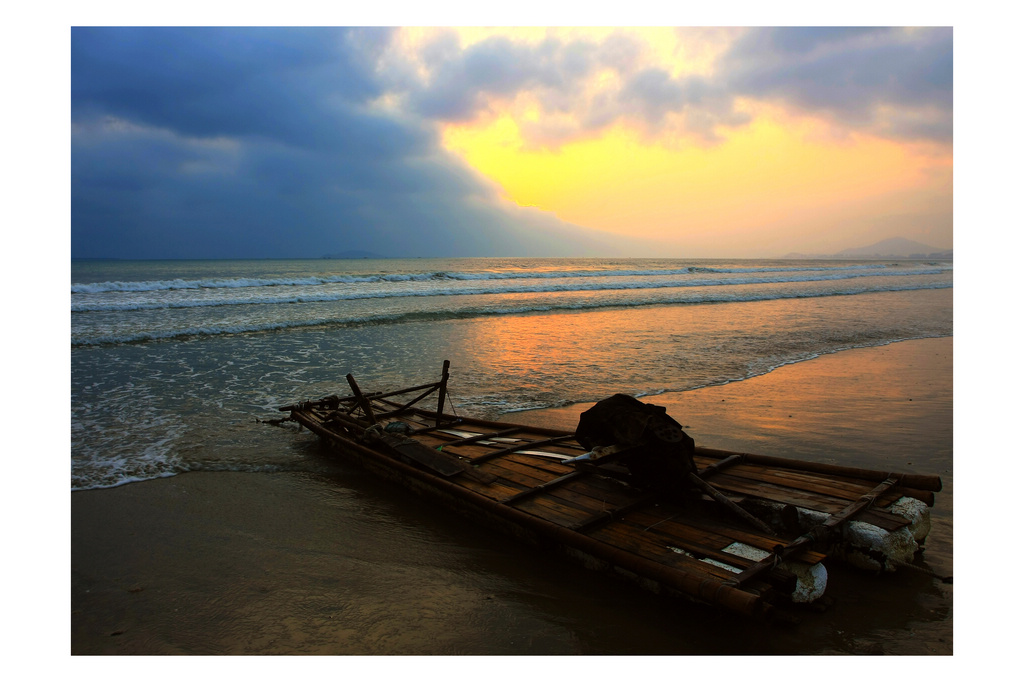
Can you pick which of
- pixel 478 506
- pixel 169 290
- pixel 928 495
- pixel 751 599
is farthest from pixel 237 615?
pixel 169 290

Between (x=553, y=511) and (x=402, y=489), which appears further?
(x=402, y=489)

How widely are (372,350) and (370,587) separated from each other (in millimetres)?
10789

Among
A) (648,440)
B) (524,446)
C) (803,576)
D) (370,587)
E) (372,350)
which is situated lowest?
(370,587)

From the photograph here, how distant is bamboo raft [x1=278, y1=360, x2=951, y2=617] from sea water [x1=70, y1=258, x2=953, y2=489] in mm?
2729

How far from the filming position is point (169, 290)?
102ft

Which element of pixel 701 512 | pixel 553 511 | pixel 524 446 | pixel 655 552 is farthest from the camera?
pixel 524 446

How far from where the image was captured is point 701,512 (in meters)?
4.35

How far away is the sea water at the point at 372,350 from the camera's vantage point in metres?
7.95

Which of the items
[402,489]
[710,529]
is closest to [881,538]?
[710,529]

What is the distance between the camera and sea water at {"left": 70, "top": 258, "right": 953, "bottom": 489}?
7953 mm

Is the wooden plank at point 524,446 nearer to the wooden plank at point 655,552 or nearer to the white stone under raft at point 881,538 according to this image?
the wooden plank at point 655,552

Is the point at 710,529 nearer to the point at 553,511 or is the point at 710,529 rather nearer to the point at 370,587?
the point at 553,511

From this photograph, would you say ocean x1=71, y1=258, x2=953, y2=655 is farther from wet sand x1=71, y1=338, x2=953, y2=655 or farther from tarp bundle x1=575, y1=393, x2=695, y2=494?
tarp bundle x1=575, y1=393, x2=695, y2=494

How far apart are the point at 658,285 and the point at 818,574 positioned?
115ft
